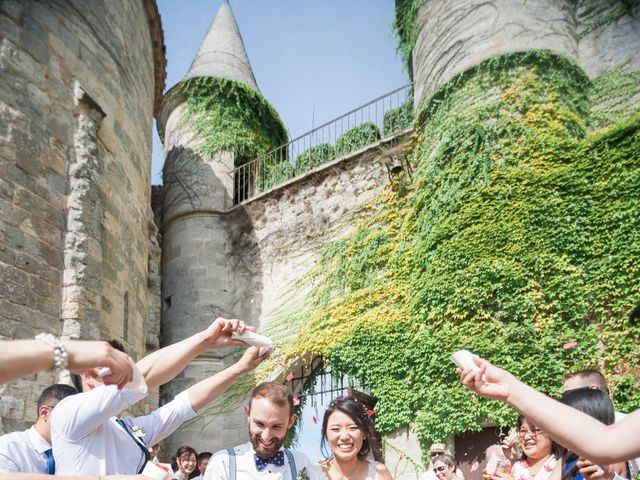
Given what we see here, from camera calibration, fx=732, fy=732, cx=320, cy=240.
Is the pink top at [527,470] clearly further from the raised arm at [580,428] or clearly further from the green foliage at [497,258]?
the green foliage at [497,258]

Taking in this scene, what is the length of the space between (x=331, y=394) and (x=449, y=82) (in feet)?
18.4

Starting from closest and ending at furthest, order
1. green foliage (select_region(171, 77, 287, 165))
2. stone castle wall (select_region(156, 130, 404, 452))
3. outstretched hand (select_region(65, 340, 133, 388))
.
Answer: outstretched hand (select_region(65, 340, 133, 388)), stone castle wall (select_region(156, 130, 404, 452)), green foliage (select_region(171, 77, 287, 165))

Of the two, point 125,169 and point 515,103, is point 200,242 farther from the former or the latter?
point 515,103

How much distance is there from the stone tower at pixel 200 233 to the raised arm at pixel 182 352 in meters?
10.6

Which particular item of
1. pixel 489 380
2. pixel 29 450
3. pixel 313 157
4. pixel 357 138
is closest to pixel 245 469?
pixel 29 450

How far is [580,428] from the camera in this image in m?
2.07

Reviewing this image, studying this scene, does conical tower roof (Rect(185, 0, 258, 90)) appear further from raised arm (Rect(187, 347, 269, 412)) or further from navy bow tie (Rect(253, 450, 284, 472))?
navy bow tie (Rect(253, 450, 284, 472))

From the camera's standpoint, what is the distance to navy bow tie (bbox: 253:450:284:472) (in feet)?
11.1

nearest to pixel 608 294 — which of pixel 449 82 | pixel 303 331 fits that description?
pixel 449 82

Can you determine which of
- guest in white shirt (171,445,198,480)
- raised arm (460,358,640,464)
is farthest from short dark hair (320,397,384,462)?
guest in white shirt (171,445,198,480)

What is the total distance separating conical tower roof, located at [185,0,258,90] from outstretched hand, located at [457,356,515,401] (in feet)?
47.6

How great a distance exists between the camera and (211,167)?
621 inches

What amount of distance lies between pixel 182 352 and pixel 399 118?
11.6 metres

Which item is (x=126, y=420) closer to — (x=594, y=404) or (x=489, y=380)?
(x=489, y=380)
